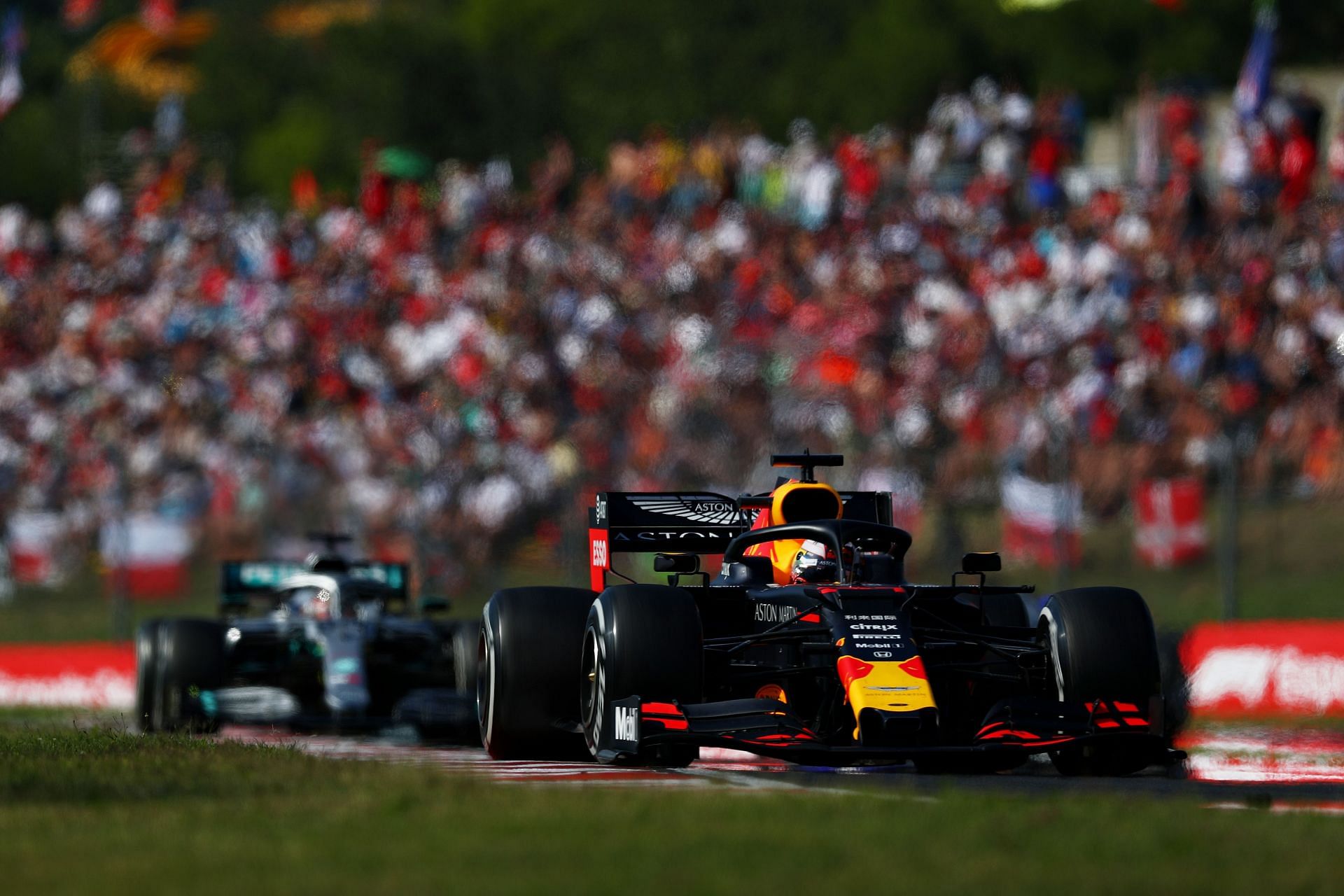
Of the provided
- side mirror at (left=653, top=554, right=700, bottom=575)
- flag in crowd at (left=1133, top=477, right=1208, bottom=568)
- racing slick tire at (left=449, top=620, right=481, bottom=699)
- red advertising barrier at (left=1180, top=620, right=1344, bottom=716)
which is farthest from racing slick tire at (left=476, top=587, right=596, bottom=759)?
flag in crowd at (left=1133, top=477, right=1208, bottom=568)

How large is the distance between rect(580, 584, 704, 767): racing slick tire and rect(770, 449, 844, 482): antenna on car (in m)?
2.09

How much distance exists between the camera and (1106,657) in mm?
10102

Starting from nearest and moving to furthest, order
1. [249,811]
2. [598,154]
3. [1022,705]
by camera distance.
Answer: [249,811] < [1022,705] < [598,154]

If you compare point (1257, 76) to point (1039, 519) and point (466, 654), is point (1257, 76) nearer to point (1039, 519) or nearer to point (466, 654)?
point (1039, 519)

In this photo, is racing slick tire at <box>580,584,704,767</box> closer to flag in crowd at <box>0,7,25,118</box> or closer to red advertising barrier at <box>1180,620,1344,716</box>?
red advertising barrier at <box>1180,620,1344,716</box>

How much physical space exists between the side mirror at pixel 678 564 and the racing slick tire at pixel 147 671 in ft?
20.5

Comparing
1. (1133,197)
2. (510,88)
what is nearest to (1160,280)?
(1133,197)

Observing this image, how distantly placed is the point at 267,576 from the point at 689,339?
885 cm

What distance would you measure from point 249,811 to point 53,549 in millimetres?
19934

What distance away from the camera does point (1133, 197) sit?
2461 centimetres

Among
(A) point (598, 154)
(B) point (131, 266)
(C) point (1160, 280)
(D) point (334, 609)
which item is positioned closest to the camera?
(D) point (334, 609)

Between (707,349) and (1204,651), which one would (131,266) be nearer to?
(707,349)

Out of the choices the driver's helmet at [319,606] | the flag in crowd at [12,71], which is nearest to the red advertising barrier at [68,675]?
the driver's helmet at [319,606]

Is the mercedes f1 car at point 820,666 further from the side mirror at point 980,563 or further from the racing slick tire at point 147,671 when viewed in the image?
the racing slick tire at point 147,671
